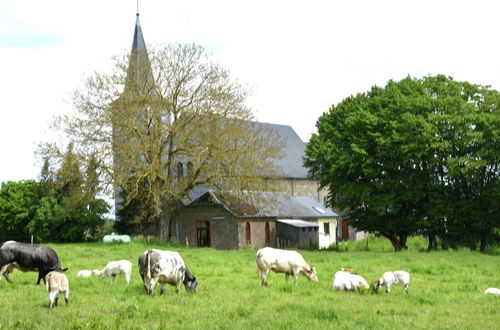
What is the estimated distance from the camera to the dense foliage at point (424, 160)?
39.9 m

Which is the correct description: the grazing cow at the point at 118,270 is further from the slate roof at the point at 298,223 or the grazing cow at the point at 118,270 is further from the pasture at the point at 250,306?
the slate roof at the point at 298,223

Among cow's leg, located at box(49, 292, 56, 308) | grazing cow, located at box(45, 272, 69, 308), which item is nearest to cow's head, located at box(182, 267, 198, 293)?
grazing cow, located at box(45, 272, 69, 308)

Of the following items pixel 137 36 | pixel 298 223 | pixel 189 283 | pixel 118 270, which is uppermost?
pixel 137 36

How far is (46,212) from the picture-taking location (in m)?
50.8

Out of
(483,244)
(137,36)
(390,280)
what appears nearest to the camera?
(390,280)

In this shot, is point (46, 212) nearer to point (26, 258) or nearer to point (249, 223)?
point (249, 223)

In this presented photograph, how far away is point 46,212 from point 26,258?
3557 cm

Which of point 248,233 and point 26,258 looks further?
point 248,233

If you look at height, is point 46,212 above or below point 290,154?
below

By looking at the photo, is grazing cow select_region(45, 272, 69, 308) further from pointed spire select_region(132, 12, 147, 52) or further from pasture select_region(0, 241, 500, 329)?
pointed spire select_region(132, 12, 147, 52)

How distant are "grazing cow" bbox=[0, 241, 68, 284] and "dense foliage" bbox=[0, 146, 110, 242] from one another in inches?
1106

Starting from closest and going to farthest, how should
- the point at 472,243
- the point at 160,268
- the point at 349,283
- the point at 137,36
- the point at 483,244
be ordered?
the point at 160,268 → the point at 349,283 → the point at 483,244 → the point at 472,243 → the point at 137,36

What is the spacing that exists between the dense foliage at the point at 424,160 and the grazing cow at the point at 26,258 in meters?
27.9

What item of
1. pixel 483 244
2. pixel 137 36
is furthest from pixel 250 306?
pixel 137 36
